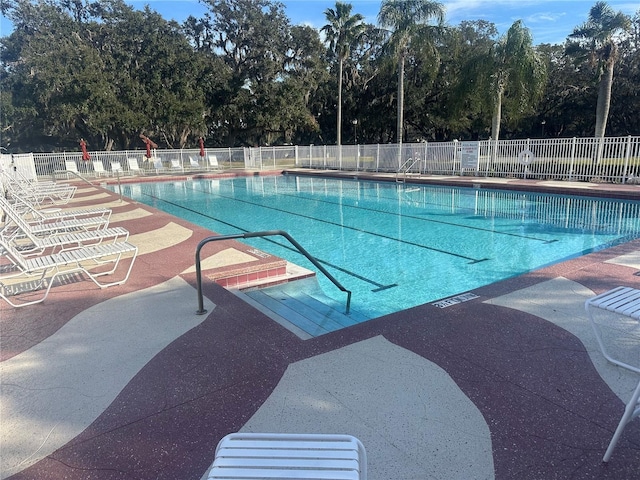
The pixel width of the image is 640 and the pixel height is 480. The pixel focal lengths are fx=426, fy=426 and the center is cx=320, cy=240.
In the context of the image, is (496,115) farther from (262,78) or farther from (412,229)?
(262,78)

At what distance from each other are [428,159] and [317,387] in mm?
18393

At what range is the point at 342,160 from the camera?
80.3 feet

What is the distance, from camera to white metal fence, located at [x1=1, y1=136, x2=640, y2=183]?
1439 centimetres

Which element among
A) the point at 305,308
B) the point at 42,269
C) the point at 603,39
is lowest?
the point at 305,308

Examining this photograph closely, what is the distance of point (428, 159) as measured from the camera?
19859 millimetres

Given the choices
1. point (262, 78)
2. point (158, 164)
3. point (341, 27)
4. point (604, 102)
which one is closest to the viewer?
point (604, 102)

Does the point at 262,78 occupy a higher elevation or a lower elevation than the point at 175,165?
higher

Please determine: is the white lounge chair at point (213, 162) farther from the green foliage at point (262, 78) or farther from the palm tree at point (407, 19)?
the palm tree at point (407, 19)

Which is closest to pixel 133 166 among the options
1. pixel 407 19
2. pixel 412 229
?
pixel 407 19

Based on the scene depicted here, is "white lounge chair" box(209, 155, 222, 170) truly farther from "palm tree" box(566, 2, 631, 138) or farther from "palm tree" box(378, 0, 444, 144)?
"palm tree" box(566, 2, 631, 138)

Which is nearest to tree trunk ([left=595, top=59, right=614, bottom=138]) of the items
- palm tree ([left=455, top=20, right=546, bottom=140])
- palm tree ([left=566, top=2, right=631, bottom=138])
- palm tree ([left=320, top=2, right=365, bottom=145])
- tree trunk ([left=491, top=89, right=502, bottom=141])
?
palm tree ([left=566, top=2, right=631, bottom=138])

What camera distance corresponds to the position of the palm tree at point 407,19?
23109mm

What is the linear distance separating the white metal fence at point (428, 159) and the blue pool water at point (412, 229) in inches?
94.9

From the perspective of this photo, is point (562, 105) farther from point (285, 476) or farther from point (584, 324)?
point (285, 476)
